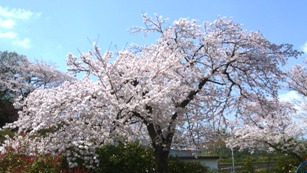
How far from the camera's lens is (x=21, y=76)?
22.0 metres

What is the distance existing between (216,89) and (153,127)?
2660mm

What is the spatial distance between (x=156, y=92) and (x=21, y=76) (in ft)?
55.4

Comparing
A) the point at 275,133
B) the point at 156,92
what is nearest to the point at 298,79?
the point at 275,133

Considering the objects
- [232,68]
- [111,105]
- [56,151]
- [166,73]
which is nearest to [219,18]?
[232,68]

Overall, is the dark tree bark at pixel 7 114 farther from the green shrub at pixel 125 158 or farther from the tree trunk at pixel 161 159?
the tree trunk at pixel 161 159

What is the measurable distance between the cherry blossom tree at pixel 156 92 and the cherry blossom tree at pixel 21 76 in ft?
42.2

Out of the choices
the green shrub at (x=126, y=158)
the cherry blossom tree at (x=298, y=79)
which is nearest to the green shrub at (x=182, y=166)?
the green shrub at (x=126, y=158)

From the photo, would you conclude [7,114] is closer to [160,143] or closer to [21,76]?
[21,76]

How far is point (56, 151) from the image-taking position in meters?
7.39

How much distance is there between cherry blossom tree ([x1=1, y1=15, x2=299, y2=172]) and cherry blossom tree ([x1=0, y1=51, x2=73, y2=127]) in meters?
12.9

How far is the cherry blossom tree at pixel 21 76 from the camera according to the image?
20925 mm

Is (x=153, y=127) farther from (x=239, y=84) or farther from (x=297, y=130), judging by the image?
(x=297, y=130)

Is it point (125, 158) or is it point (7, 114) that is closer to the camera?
point (125, 158)

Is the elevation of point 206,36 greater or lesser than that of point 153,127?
greater
